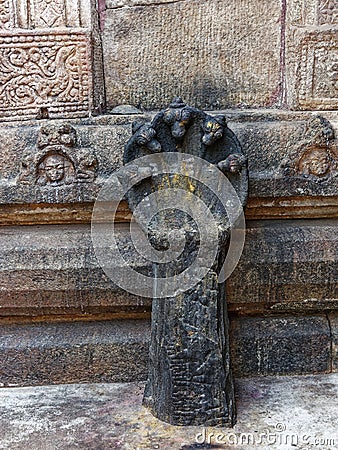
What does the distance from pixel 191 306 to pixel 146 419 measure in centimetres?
37

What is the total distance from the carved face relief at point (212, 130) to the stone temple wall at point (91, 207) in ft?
0.81

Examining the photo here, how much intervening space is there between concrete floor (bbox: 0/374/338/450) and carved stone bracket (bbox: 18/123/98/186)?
0.71m

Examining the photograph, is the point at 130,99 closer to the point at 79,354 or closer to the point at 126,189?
the point at 126,189

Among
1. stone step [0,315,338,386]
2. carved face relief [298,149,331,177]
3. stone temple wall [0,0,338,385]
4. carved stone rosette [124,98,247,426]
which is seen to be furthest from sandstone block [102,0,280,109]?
stone step [0,315,338,386]

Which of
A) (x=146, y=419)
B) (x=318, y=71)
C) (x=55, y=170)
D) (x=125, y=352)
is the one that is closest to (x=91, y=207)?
(x=55, y=170)

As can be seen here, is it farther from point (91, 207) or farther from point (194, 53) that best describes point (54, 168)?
point (194, 53)

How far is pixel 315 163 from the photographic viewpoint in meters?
1.96

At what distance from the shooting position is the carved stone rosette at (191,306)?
1718mm

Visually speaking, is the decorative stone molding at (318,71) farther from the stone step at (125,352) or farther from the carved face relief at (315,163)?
the stone step at (125,352)

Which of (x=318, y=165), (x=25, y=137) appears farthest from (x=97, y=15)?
(x=318, y=165)

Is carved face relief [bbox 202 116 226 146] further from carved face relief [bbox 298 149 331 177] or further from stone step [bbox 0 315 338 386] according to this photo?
stone step [bbox 0 315 338 386]

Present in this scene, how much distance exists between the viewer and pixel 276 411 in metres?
1.80

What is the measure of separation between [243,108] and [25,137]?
82cm

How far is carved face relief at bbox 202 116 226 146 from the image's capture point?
173 centimetres
